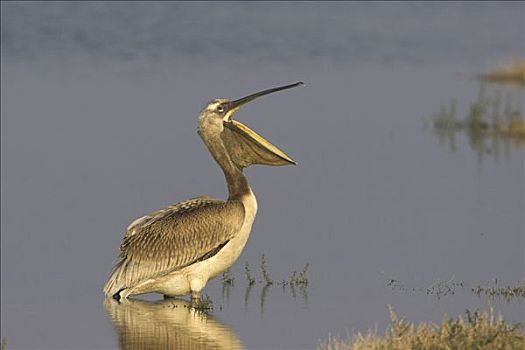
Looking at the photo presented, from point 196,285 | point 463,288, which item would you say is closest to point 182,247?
point 196,285

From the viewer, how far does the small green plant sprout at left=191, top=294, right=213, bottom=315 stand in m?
9.88

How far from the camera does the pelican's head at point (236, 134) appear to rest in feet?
34.9

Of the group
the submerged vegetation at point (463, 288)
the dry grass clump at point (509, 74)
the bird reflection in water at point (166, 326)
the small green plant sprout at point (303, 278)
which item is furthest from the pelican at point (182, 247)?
the dry grass clump at point (509, 74)

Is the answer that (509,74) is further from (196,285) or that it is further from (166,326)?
(166,326)

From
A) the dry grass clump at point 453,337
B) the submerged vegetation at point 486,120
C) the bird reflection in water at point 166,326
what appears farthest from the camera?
the submerged vegetation at point 486,120

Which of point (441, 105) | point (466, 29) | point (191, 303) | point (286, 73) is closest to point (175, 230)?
point (191, 303)

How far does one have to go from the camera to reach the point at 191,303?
1012 cm

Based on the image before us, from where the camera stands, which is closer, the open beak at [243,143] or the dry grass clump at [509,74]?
the open beak at [243,143]

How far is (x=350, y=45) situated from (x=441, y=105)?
28.9 ft

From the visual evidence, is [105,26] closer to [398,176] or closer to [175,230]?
[398,176]

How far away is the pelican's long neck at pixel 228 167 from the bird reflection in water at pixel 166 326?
809 millimetres

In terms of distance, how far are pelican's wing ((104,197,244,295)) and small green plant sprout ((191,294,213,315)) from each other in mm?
286

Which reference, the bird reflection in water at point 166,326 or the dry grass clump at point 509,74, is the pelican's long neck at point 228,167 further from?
the dry grass clump at point 509,74

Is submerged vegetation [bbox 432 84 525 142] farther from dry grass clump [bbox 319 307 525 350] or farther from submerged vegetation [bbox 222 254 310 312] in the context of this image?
dry grass clump [bbox 319 307 525 350]
